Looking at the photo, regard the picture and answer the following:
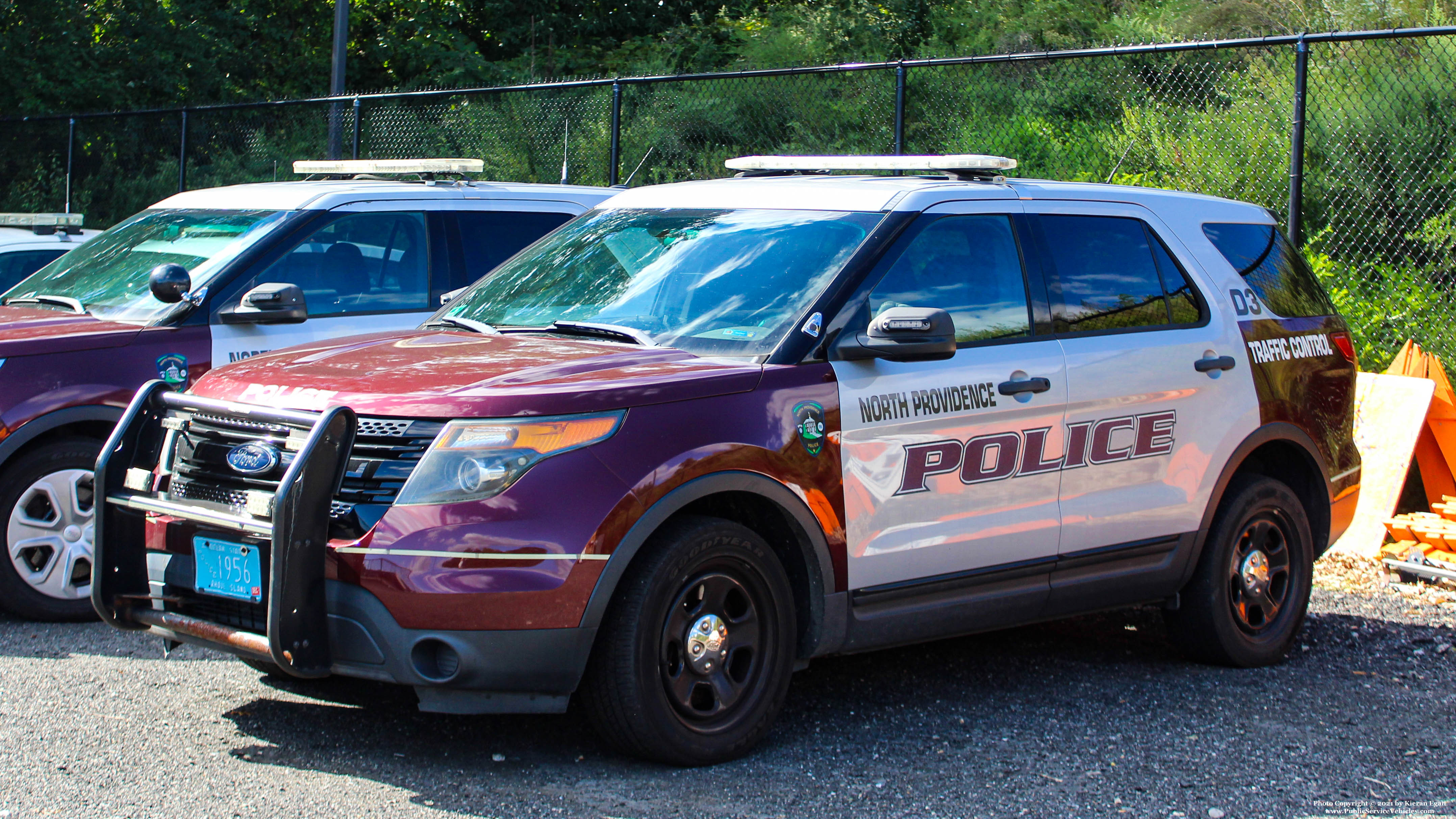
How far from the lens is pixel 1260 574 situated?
596 centimetres

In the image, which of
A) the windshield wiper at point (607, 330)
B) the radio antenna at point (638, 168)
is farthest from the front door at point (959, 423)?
the radio antenna at point (638, 168)

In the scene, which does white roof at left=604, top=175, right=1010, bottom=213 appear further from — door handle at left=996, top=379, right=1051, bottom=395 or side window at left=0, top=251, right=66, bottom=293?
side window at left=0, top=251, right=66, bottom=293

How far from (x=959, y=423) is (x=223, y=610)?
2.39m

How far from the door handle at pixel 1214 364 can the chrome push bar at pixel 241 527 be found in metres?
3.22

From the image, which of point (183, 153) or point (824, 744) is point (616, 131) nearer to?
point (183, 153)

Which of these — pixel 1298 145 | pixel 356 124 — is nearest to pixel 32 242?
pixel 356 124

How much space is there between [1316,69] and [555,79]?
55.2 feet

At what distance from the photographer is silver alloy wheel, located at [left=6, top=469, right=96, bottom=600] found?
6016 millimetres

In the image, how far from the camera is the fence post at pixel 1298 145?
8.44 meters

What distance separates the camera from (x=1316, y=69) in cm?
1059

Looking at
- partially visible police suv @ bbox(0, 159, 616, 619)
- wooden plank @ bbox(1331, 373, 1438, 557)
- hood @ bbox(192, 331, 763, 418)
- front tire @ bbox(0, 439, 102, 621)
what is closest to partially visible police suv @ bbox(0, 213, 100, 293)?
partially visible police suv @ bbox(0, 159, 616, 619)

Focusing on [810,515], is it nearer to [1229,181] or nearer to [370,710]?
[370,710]

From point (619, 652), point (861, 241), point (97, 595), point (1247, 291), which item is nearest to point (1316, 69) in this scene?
point (1247, 291)

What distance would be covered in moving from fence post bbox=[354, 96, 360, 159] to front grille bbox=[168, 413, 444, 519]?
1019 cm
